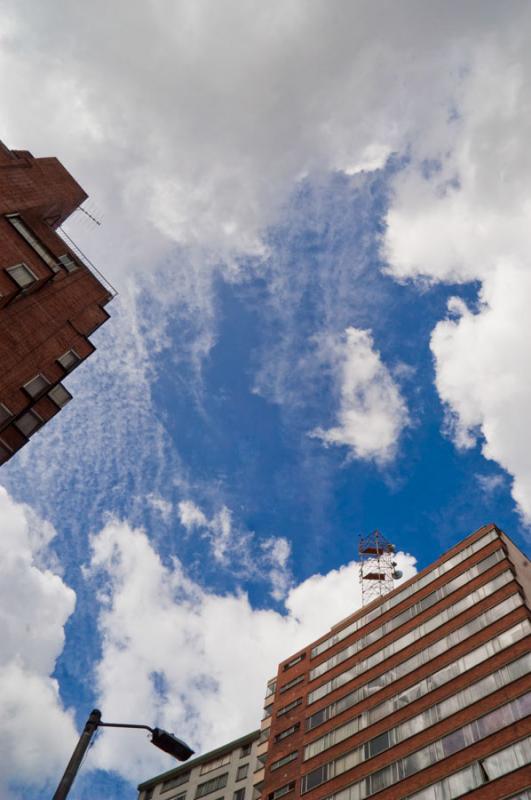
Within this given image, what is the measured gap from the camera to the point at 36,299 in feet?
96.8

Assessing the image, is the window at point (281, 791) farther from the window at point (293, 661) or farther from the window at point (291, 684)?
the window at point (293, 661)

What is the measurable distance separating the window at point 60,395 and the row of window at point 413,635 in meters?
35.9

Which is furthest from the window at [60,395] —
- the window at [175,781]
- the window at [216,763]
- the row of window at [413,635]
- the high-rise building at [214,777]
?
the window at [175,781]

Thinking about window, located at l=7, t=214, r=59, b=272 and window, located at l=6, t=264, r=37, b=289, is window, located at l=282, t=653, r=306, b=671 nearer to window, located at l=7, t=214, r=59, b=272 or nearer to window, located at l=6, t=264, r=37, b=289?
window, located at l=7, t=214, r=59, b=272

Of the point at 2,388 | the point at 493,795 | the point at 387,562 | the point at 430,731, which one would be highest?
the point at 387,562

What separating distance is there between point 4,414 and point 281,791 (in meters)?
43.5

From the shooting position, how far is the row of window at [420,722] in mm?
38500

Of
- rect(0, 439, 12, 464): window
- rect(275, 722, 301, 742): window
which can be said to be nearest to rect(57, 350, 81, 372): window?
rect(0, 439, 12, 464): window

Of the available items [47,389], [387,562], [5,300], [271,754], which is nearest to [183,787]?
[271,754]

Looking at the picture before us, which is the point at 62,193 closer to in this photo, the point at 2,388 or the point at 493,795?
A: the point at 2,388

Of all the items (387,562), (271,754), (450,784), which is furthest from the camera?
(387,562)

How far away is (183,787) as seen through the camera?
216 feet

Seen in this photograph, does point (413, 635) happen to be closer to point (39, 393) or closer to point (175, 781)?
point (39, 393)

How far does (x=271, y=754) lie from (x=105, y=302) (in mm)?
45735
